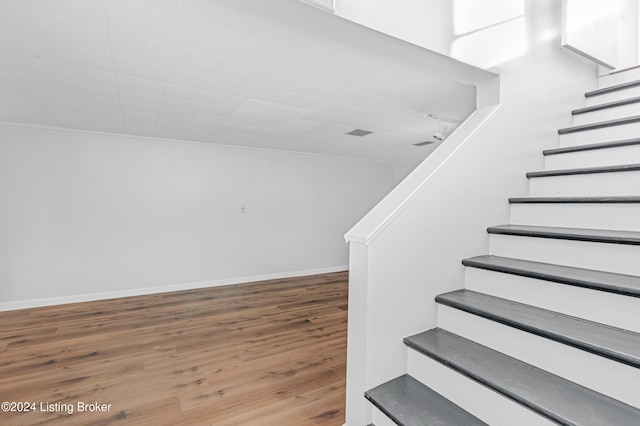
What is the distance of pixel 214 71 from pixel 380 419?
2.62 metres

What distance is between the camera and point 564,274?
1.41m

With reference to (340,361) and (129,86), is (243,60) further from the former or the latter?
(340,361)

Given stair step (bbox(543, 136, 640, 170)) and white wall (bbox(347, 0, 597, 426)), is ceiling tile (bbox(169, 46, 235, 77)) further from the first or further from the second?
stair step (bbox(543, 136, 640, 170))

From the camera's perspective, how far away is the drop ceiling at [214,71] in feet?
5.67

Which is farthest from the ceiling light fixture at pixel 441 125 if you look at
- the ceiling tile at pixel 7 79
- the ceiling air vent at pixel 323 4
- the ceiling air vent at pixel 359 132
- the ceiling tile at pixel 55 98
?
the ceiling tile at pixel 7 79

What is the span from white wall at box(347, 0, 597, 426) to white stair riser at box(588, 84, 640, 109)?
0.12 metres

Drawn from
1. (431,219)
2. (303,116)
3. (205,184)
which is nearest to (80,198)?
(205,184)

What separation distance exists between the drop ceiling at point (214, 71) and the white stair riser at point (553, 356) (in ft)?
5.10

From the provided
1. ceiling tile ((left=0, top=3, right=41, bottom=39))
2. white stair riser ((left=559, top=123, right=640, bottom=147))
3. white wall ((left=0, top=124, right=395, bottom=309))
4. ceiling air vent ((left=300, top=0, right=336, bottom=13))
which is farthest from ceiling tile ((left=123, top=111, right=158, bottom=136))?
white stair riser ((left=559, top=123, right=640, bottom=147))

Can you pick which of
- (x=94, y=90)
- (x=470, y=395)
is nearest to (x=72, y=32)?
(x=94, y=90)

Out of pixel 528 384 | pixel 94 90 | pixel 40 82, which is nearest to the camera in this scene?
pixel 528 384

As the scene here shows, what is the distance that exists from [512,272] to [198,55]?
2.46 metres

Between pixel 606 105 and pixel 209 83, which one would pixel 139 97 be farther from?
pixel 606 105

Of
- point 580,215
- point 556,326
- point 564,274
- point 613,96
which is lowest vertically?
point 556,326
